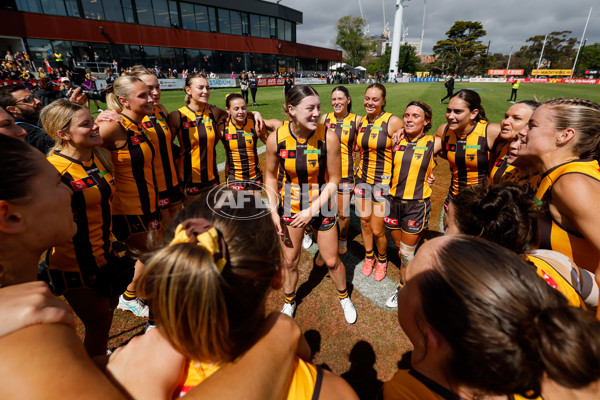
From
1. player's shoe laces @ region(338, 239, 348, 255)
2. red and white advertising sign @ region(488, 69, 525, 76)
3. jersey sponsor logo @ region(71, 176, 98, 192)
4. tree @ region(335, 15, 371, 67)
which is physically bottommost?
player's shoe laces @ region(338, 239, 348, 255)

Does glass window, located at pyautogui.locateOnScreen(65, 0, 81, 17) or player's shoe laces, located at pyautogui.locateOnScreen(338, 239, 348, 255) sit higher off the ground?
glass window, located at pyautogui.locateOnScreen(65, 0, 81, 17)

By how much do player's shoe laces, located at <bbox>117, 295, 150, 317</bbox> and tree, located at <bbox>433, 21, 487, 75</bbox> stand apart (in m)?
83.5

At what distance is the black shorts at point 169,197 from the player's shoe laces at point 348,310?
2963 millimetres

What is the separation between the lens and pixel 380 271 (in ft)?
13.6

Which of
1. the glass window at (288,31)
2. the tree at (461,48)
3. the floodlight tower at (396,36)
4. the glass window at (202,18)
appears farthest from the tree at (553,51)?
the glass window at (202,18)

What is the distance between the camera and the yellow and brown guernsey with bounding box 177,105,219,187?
461 cm

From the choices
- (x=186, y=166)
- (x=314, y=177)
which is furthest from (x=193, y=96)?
(x=314, y=177)

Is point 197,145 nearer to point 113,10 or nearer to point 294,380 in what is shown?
point 294,380

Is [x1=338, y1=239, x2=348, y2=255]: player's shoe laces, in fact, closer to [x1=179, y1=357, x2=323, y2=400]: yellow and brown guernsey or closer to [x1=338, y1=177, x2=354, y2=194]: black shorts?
[x1=338, y1=177, x2=354, y2=194]: black shorts

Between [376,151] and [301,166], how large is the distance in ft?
6.39

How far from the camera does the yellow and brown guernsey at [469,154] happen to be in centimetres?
373

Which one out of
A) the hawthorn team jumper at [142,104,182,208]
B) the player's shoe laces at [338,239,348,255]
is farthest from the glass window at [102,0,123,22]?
the player's shoe laces at [338,239,348,255]

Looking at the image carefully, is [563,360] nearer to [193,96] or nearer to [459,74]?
[193,96]

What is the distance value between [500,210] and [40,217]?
2684mm
